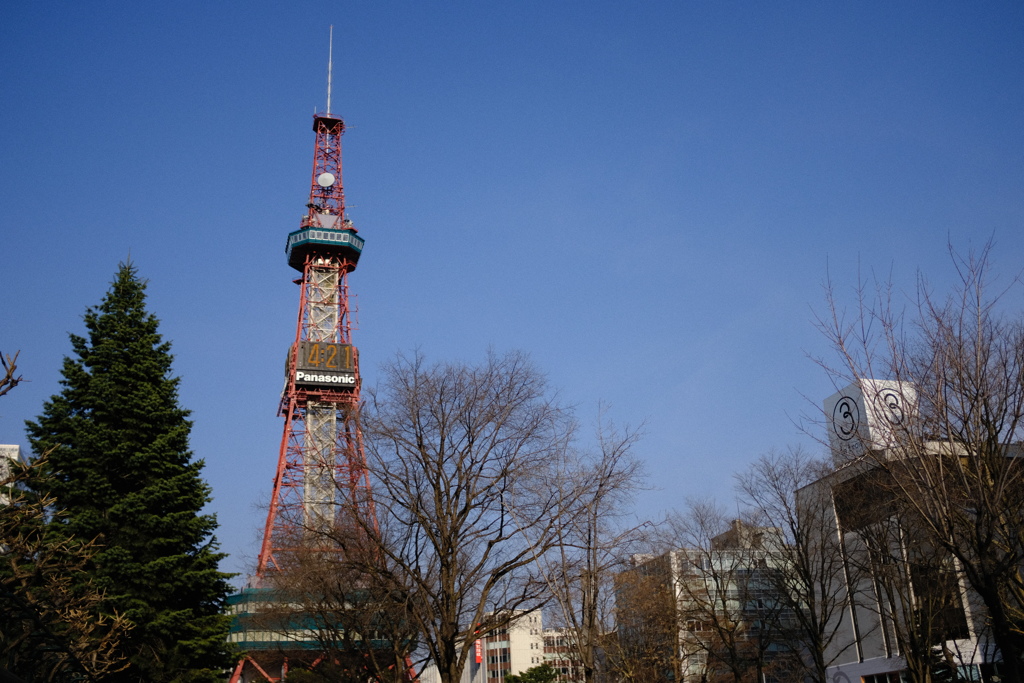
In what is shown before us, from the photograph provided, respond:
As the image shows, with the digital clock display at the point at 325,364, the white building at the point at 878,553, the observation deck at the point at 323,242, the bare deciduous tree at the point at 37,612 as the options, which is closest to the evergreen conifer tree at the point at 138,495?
the bare deciduous tree at the point at 37,612

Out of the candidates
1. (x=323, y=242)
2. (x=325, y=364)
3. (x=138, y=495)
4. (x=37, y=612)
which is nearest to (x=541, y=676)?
(x=325, y=364)

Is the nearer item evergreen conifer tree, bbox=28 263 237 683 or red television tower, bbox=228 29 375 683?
evergreen conifer tree, bbox=28 263 237 683

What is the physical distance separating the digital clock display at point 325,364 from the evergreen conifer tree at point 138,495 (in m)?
32.8

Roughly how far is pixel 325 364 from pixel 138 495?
119 feet

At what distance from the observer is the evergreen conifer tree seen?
75.4 ft

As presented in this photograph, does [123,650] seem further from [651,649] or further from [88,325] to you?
[651,649]

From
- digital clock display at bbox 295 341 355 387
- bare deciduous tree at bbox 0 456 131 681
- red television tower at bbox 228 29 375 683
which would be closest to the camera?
bare deciduous tree at bbox 0 456 131 681

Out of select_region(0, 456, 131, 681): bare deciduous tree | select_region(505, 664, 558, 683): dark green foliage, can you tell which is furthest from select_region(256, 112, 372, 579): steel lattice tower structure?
select_region(0, 456, 131, 681): bare deciduous tree

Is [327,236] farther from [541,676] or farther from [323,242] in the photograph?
[541,676]

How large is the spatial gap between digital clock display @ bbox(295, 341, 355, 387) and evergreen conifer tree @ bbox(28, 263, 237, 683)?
32844 mm

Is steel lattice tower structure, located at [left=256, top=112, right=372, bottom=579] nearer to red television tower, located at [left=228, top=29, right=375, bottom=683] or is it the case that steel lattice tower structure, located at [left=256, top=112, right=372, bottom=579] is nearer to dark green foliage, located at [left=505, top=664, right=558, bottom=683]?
red television tower, located at [left=228, top=29, right=375, bottom=683]

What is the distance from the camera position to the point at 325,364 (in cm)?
5988

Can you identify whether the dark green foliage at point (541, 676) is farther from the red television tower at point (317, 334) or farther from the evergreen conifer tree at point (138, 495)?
the evergreen conifer tree at point (138, 495)

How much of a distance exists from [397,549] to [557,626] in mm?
9567
